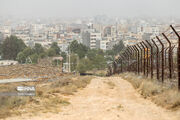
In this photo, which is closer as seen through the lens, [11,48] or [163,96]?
[163,96]

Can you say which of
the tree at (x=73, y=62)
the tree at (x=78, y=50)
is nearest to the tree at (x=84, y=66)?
the tree at (x=73, y=62)

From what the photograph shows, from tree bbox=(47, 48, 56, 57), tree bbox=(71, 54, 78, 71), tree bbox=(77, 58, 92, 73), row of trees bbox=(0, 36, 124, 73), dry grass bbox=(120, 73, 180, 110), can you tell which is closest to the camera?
dry grass bbox=(120, 73, 180, 110)

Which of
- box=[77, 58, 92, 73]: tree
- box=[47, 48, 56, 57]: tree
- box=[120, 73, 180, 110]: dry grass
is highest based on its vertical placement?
box=[47, 48, 56, 57]: tree

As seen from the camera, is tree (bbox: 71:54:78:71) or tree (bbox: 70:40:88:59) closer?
tree (bbox: 71:54:78:71)

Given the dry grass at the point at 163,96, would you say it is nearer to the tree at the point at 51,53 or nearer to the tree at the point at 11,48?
the tree at the point at 51,53

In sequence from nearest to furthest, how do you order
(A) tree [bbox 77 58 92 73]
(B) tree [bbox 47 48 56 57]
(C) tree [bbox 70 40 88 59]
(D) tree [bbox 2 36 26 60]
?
(A) tree [bbox 77 58 92 73], (B) tree [bbox 47 48 56 57], (C) tree [bbox 70 40 88 59], (D) tree [bbox 2 36 26 60]

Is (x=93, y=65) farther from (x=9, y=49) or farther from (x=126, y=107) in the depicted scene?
(x=126, y=107)

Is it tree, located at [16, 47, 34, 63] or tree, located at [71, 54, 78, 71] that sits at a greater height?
tree, located at [16, 47, 34, 63]

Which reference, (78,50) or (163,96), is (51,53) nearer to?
(78,50)

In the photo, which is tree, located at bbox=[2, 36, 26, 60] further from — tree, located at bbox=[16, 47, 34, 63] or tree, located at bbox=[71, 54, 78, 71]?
tree, located at bbox=[71, 54, 78, 71]

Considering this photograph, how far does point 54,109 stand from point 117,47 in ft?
412

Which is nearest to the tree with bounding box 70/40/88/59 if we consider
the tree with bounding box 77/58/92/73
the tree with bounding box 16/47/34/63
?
the tree with bounding box 16/47/34/63

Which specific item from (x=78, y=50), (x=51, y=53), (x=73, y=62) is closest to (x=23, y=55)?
(x=51, y=53)

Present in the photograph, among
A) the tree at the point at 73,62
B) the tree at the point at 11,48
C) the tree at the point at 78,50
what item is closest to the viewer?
the tree at the point at 73,62
